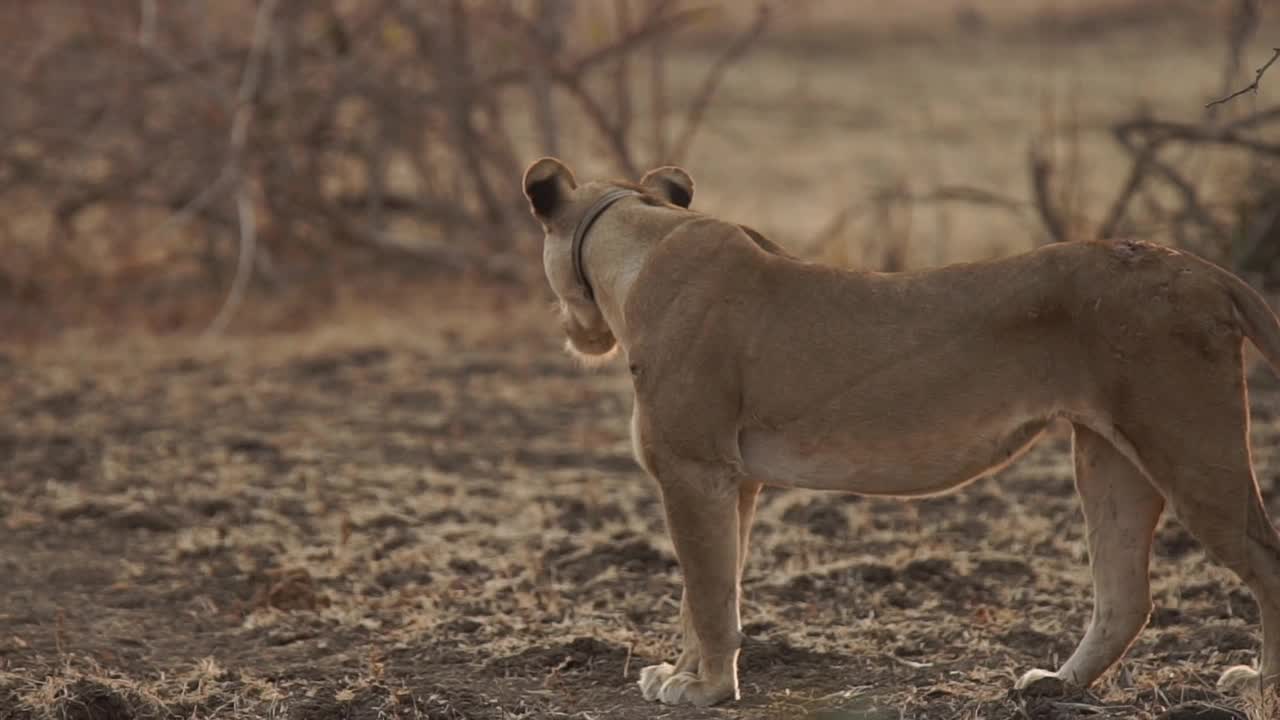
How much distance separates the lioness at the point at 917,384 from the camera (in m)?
4.33

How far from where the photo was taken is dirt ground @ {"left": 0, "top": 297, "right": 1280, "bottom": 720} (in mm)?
5094

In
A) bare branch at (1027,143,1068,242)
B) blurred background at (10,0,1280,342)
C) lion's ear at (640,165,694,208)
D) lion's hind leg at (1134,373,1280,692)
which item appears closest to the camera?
lion's hind leg at (1134,373,1280,692)

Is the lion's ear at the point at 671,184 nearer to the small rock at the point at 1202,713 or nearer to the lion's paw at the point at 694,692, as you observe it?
the lion's paw at the point at 694,692

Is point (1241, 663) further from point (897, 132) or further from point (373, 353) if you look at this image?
point (897, 132)

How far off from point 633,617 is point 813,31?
21904 mm

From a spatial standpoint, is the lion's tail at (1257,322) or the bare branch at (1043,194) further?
the bare branch at (1043,194)

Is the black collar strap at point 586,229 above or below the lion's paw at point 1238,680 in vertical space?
above

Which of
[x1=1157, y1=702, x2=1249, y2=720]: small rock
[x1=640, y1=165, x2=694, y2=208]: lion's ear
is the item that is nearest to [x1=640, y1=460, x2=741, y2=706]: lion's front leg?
[x1=640, y1=165, x2=694, y2=208]: lion's ear

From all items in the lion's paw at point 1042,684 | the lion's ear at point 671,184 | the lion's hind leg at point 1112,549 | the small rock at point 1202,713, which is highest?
the lion's ear at point 671,184

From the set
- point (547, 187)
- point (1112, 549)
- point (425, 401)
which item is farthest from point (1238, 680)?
point (425, 401)

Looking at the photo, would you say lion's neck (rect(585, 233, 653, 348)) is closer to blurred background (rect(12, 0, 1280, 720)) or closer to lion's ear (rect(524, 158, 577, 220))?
lion's ear (rect(524, 158, 577, 220))

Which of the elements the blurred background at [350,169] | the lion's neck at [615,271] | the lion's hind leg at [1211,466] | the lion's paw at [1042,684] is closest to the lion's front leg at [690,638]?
the lion's neck at [615,271]

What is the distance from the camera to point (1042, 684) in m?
4.70

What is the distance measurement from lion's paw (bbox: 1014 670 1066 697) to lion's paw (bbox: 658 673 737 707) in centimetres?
76
